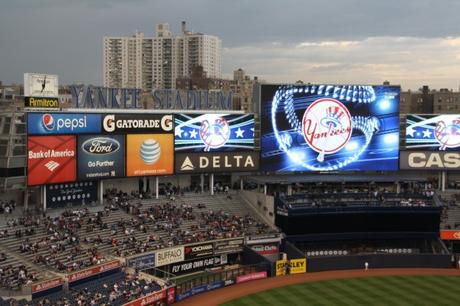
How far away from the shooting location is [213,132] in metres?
55.0

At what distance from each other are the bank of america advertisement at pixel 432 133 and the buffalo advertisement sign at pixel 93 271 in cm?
3343

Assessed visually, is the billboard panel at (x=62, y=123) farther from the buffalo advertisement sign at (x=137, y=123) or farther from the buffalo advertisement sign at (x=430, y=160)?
the buffalo advertisement sign at (x=430, y=160)

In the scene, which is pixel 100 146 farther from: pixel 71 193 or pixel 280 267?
pixel 280 267

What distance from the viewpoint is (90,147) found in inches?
1868

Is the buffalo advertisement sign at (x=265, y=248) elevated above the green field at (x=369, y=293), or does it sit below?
above

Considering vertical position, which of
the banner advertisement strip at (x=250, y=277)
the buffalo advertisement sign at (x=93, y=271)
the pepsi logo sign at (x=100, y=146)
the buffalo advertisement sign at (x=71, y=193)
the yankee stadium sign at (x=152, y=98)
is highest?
the yankee stadium sign at (x=152, y=98)

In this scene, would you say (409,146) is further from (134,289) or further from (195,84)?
(195,84)

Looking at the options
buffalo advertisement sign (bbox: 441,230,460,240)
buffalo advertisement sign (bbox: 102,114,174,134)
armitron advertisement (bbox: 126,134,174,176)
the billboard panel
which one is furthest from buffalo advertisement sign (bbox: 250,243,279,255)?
the billboard panel

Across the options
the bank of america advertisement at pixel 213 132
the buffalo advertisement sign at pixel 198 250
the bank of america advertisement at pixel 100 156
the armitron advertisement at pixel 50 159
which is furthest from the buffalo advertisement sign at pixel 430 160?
the armitron advertisement at pixel 50 159

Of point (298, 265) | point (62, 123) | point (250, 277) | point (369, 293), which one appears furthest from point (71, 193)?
point (369, 293)

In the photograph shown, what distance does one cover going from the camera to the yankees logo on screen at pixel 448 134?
6006cm

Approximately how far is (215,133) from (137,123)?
7915 millimetres

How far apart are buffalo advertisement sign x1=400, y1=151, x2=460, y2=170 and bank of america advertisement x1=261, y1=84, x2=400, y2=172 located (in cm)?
124

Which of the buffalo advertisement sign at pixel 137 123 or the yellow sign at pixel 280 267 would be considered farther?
the yellow sign at pixel 280 267
